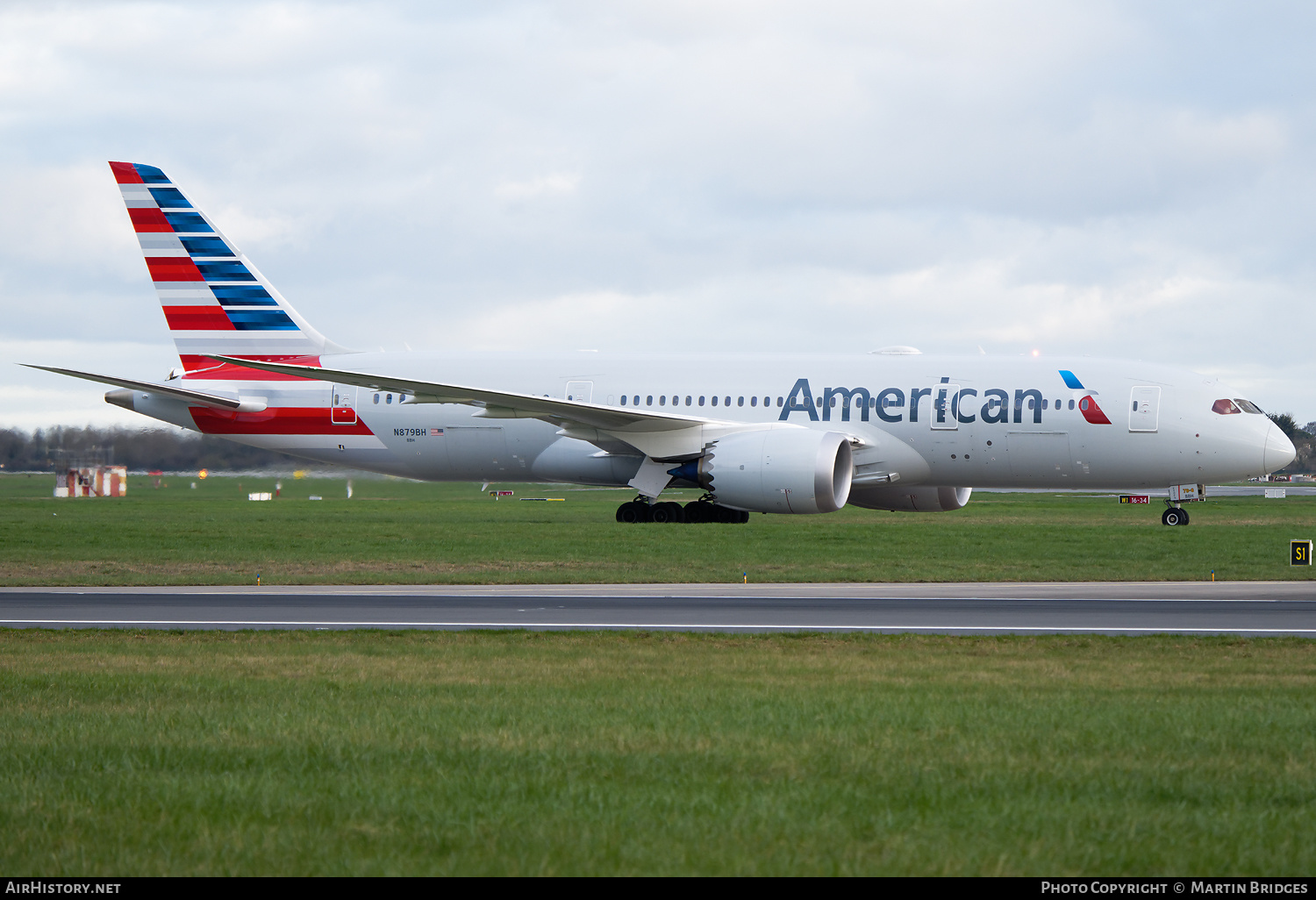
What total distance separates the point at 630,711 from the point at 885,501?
24254 millimetres

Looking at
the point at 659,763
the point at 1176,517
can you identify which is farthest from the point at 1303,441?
the point at 659,763

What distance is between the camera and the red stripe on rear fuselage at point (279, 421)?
108ft

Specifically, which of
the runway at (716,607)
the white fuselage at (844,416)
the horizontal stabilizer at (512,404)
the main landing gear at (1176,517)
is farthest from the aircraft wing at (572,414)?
the main landing gear at (1176,517)

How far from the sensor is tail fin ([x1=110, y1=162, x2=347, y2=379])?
3397 centimetres

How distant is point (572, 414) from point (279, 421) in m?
8.37

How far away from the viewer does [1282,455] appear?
29.2 metres

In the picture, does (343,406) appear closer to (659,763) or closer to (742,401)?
(742,401)

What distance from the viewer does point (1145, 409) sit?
1137 inches

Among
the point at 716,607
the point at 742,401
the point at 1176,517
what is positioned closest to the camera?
the point at 716,607

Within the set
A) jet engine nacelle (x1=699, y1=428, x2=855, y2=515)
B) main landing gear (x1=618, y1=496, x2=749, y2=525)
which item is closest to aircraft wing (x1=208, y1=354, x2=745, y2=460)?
jet engine nacelle (x1=699, y1=428, x2=855, y2=515)

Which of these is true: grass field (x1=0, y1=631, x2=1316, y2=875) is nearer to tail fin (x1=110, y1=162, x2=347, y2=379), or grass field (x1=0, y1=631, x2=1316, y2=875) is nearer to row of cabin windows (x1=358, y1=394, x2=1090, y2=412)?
row of cabin windows (x1=358, y1=394, x2=1090, y2=412)

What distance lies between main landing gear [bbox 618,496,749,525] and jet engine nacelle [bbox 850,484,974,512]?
294cm

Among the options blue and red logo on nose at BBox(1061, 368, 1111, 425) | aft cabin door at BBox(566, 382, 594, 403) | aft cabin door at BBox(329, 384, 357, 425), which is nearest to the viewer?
blue and red logo on nose at BBox(1061, 368, 1111, 425)

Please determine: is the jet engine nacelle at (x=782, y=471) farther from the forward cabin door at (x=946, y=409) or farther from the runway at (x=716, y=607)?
the runway at (x=716, y=607)
